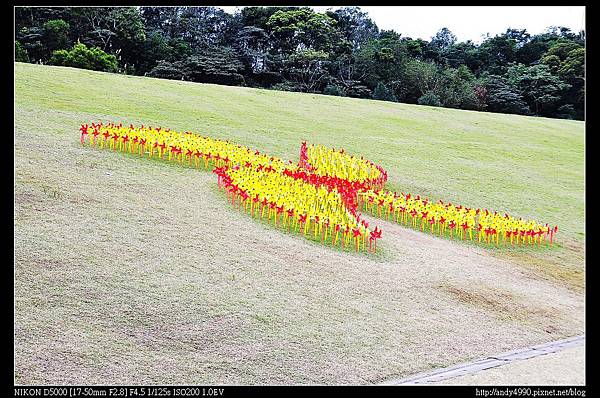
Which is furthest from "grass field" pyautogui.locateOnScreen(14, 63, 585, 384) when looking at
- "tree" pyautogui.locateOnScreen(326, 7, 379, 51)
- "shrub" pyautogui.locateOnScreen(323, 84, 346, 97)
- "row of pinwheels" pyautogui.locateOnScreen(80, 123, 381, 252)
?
"tree" pyautogui.locateOnScreen(326, 7, 379, 51)

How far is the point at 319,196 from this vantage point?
6.43 meters

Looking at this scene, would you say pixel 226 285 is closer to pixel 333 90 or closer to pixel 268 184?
pixel 268 184

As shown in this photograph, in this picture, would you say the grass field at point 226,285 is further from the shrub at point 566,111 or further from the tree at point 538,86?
the shrub at point 566,111

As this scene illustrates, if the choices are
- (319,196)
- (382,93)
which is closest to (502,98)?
(382,93)

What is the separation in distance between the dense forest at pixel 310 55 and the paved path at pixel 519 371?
15421mm

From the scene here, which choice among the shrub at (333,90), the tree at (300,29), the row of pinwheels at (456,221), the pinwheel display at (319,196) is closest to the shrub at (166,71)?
the tree at (300,29)

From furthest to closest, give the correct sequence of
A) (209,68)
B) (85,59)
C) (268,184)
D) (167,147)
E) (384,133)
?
(209,68)
(85,59)
(384,133)
(167,147)
(268,184)

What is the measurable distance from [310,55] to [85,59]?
651cm

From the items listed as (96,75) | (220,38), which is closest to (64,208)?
(96,75)

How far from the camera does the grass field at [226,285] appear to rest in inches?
142

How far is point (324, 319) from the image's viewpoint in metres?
4.21

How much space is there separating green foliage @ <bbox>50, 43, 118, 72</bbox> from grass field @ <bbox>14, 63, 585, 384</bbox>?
8869 millimetres

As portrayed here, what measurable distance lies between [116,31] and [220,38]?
3.27 meters

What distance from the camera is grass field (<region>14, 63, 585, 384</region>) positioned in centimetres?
361
